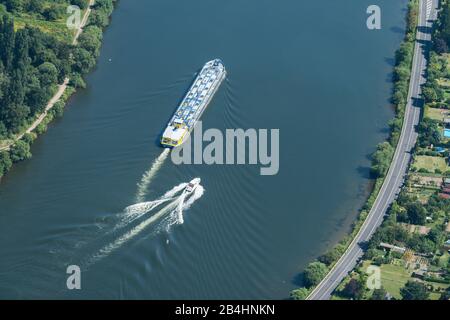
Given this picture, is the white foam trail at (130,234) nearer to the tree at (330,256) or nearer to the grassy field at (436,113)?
the tree at (330,256)

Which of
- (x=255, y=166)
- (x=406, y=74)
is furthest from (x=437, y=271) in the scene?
(x=406, y=74)

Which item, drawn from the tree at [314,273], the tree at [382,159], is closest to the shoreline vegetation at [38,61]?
the tree at [314,273]

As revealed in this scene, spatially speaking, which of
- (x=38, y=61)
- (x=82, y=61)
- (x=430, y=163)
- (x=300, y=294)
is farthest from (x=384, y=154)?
(x=38, y=61)

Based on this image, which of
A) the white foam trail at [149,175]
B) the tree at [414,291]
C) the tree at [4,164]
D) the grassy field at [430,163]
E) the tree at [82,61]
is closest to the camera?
the tree at [414,291]

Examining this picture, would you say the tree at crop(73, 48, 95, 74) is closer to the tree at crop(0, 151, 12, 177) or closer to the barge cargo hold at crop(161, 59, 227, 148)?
the barge cargo hold at crop(161, 59, 227, 148)

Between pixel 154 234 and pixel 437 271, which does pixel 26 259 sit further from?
pixel 437 271

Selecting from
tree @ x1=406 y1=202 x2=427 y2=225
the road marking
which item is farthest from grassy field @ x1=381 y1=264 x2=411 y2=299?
the road marking
